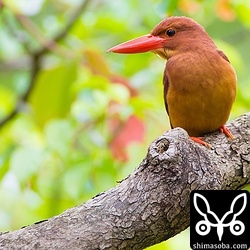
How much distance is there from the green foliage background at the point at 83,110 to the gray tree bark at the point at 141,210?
904mm

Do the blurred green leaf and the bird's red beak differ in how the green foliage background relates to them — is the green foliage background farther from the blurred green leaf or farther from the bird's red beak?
the bird's red beak

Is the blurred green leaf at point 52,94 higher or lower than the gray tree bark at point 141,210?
higher

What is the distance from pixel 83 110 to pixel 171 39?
889 millimetres

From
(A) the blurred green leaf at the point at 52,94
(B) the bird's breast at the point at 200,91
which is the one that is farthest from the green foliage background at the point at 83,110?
(B) the bird's breast at the point at 200,91

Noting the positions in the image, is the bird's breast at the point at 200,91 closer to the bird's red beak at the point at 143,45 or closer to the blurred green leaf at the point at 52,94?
the bird's red beak at the point at 143,45

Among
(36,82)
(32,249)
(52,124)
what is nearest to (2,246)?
(32,249)

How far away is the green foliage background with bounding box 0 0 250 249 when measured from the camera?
12.7 feet

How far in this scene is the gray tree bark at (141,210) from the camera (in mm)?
2658

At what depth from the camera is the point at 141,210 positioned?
2695 mm

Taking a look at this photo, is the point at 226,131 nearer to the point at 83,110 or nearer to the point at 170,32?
the point at 170,32

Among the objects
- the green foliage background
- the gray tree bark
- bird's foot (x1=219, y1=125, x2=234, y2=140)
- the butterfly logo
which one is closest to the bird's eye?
the green foliage background

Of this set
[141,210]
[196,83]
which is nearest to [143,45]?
[196,83]

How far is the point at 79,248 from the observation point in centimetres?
268

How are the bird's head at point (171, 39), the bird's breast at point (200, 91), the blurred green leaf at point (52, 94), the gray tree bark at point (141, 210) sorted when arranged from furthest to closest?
1. the blurred green leaf at point (52, 94)
2. the bird's head at point (171, 39)
3. the bird's breast at point (200, 91)
4. the gray tree bark at point (141, 210)
